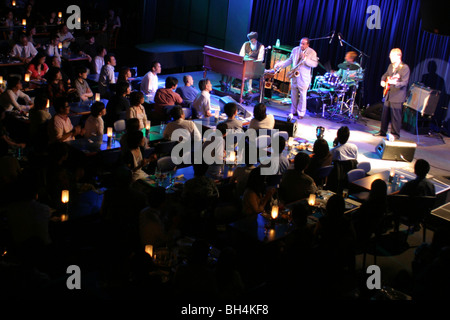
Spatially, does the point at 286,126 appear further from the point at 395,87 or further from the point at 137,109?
the point at 395,87

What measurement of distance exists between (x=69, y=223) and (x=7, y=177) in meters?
1.12

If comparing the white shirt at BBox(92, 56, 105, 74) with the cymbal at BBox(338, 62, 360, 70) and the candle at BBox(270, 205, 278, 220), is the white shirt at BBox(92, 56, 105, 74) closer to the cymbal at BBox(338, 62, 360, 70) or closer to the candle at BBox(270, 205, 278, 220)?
the cymbal at BBox(338, 62, 360, 70)

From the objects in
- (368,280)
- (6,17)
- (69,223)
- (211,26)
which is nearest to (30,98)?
(69,223)

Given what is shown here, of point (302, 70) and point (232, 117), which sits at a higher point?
point (302, 70)

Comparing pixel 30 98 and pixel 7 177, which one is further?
pixel 30 98

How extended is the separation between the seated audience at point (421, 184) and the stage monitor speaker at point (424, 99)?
15.6 feet

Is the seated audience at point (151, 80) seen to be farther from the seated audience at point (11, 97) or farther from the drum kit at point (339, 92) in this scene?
the drum kit at point (339, 92)

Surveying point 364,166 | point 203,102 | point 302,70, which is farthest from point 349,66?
point 364,166

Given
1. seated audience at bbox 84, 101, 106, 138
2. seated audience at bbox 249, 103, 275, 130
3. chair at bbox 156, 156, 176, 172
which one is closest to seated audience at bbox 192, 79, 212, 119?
seated audience at bbox 249, 103, 275, 130

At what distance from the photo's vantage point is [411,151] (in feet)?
30.8

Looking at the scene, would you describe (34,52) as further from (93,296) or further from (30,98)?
(93,296)

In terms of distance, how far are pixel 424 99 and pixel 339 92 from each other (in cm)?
192

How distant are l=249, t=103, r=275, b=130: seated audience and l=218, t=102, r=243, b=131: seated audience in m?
0.24

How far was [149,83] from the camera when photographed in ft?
32.6
